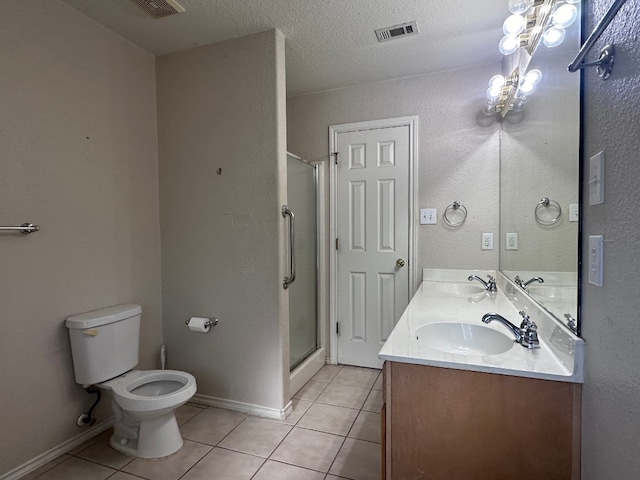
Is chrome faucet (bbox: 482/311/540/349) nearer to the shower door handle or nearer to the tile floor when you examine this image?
the tile floor

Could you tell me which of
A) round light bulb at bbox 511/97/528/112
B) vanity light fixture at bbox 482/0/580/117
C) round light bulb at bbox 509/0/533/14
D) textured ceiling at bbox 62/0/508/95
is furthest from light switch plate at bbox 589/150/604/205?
textured ceiling at bbox 62/0/508/95

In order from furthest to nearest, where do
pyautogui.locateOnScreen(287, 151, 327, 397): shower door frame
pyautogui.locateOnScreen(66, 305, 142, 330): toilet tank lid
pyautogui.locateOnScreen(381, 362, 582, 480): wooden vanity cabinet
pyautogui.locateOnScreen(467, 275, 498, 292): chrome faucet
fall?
1. pyautogui.locateOnScreen(287, 151, 327, 397): shower door frame
2. pyautogui.locateOnScreen(467, 275, 498, 292): chrome faucet
3. pyautogui.locateOnScreen(66, 305, 142, 330): toilet tank lid
4. pyautogui.locateOnScreen(381, 362, 582, 480): wooden vanity cabinet

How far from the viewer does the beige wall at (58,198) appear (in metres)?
1.55

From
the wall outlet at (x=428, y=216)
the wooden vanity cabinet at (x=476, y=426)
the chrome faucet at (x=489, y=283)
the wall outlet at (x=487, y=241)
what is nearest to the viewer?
the wooden vanity cabinet at (x=476, y=426)

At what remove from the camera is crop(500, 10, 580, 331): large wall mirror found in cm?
104

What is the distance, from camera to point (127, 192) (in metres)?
2.11

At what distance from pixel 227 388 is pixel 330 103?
2355 millimetres

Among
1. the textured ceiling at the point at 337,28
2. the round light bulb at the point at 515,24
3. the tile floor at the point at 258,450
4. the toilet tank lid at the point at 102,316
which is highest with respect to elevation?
the textured ceiling at the point at 337,28

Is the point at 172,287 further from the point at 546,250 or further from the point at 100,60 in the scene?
the point at 546,250

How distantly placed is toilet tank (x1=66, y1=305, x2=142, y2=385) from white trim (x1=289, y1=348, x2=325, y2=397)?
1.04 metres

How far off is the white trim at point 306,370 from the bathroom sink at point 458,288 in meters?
1.11

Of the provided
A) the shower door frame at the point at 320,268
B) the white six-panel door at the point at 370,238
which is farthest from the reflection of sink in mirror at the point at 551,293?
the shower door frame at the point at 320,268

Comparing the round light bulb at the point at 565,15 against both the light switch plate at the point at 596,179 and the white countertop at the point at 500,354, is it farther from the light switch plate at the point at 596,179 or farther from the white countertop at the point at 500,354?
the white countertop at the point at 500,354

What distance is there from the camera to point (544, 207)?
1390mm
